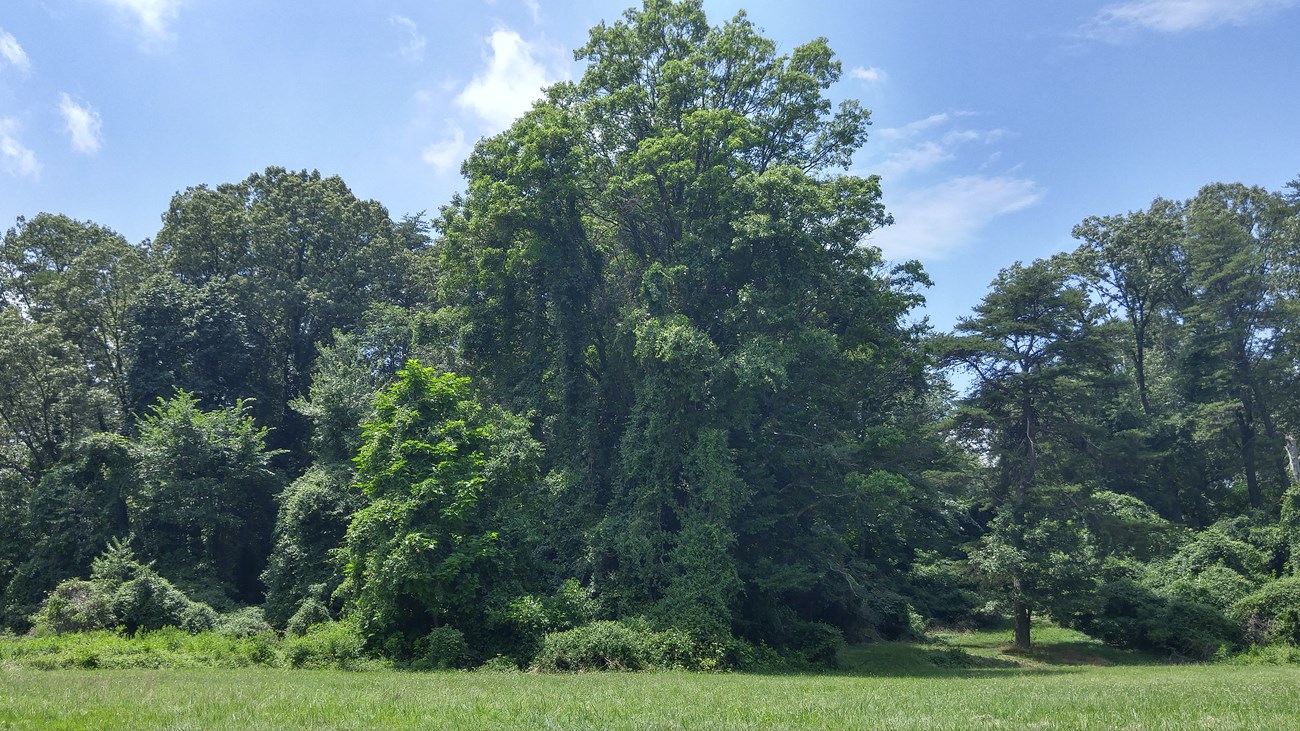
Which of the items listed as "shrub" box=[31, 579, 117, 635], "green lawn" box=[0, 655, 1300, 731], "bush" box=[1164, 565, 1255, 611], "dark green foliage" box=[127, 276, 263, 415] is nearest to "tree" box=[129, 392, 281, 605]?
"shrub" box=[31, 579, 117, 635]

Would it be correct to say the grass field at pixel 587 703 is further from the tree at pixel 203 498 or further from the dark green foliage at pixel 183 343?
the dark green foliage at pixel 183 343

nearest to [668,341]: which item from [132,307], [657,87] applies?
[657,87]

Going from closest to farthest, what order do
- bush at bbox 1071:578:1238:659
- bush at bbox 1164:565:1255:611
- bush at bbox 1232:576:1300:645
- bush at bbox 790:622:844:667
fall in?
bush at bbox 790:622:844:667
bush at bbox 1232:576:1300:645
bush at bbox 1071:578:1238:659
bush at bbox 1164:565:1255:611

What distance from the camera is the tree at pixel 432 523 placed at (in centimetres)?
2578

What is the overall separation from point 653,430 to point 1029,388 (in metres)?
19.3

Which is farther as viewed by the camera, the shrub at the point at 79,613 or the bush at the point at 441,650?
the shrub at the point at 79,613

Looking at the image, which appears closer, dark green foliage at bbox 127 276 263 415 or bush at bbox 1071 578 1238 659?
bush at bbox 1071 578 1238 659

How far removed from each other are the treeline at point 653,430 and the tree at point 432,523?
0.12 m

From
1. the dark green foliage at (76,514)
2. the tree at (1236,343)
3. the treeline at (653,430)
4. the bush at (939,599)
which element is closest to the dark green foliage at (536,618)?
the treeline at (653,430)

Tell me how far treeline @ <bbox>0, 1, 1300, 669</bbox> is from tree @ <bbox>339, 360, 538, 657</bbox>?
12cm

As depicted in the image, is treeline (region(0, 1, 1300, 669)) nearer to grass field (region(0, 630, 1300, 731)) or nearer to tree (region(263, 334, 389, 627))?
tree (region(263, 334, 389, 627))

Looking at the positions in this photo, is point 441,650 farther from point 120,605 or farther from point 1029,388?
point 1029,388

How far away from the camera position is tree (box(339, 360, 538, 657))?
84.6 feet

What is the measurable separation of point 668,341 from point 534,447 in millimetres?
Answer: 6997
